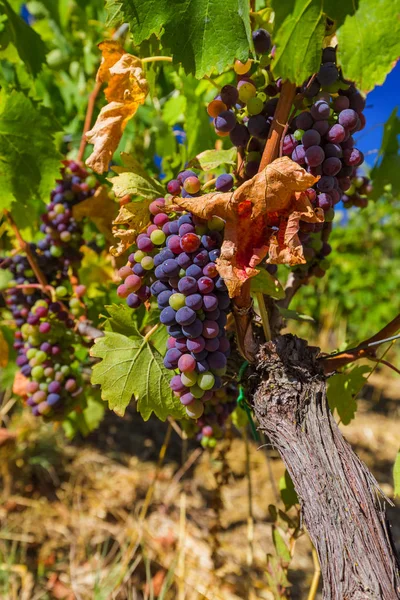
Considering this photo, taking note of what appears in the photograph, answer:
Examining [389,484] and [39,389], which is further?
[389,484]

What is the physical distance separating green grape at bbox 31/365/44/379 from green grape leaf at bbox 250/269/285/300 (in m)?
0.80

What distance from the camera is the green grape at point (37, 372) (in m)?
1.43

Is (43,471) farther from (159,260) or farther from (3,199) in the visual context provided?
(159,260)

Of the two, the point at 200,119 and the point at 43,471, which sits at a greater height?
the point at 200,119

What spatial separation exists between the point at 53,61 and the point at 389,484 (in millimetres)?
3519

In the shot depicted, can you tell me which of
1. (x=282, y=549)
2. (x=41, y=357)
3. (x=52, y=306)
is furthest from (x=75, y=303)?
(x=282, y=549)

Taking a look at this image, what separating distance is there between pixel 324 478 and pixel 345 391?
20.6 inches

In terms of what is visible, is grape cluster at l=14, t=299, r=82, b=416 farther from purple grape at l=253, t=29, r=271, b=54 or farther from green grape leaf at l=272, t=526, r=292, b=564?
purple grape at l=253, t=29, r=271, b=54

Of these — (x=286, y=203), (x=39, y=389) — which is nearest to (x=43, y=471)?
(x=39, y=389)

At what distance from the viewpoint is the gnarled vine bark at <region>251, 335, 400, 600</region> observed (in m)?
0.72

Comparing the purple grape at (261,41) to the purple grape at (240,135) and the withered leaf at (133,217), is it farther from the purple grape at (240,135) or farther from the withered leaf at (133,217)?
the withered leaf at (133,217)

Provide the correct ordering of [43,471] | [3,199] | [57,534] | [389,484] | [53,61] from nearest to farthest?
[3,199], [53,61], [57,534], [43,471], [389,484]

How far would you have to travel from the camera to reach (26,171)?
133 centimetres

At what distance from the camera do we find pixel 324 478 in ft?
2.58
